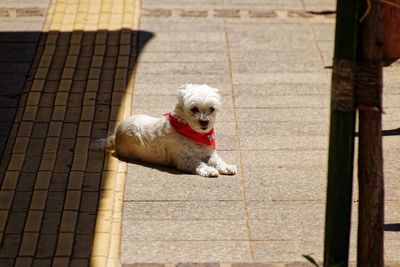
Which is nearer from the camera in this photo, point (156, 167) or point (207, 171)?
point (207, 171)

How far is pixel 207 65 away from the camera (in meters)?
12.2

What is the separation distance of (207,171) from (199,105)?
2.02 ft

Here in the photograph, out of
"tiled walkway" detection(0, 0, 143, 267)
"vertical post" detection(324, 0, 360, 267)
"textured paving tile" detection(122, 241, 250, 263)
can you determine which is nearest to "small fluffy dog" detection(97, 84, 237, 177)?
"tiled walkway" detection(0, 0, 143, 267)

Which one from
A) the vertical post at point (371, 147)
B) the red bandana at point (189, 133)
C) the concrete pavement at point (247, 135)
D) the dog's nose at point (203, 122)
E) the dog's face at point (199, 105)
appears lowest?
the concrete pavement at point (247, 135)

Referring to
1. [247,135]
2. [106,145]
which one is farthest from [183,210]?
[247,135]

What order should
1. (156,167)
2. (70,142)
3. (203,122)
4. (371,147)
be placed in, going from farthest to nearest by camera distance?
(70,142)
(156,167)
(203,122)
(371,147)

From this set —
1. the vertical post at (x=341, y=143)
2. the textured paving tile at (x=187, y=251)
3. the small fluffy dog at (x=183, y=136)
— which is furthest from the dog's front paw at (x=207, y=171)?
the vertical post at (x=341, y=143)

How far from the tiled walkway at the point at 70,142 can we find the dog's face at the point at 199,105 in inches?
31.8

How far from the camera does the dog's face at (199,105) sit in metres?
8.98

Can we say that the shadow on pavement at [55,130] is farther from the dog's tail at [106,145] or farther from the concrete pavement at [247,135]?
the concrete pavement at [247,135]

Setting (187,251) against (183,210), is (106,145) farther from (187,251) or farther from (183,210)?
(187,251)

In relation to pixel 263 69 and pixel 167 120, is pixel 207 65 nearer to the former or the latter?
pixel 263 69

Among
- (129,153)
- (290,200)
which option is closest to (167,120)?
(129,153)

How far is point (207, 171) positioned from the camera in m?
9.16
